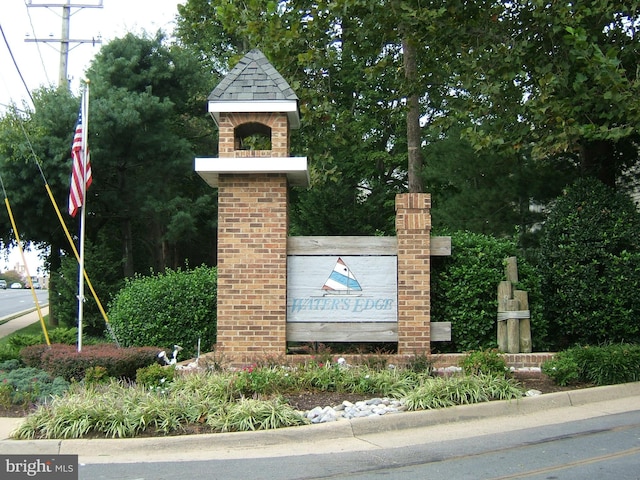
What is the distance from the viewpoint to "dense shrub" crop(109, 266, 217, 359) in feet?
38.4

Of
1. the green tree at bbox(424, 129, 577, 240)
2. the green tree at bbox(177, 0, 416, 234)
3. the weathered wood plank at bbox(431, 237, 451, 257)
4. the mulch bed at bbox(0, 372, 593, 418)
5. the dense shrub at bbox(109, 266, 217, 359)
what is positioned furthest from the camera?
the green tree at bbox(424, 129, 577, 240)

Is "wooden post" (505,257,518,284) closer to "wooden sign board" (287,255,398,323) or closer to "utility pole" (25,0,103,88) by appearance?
"wooden sign board" (287,255,398,323)

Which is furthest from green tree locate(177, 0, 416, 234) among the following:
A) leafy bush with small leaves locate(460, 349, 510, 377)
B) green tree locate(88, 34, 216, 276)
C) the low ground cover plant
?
the low ground cover plant

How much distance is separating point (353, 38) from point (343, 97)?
797cm

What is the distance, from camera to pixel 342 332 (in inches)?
406

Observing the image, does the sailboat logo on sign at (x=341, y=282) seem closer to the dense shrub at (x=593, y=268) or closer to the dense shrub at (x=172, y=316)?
the dense shrub at (x=172, y=316)

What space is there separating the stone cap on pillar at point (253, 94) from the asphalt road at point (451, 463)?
5483mm

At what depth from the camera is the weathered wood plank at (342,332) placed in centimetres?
1030

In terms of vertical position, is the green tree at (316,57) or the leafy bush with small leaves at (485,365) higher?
the green tree at (316,57)

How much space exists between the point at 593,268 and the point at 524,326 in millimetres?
1547

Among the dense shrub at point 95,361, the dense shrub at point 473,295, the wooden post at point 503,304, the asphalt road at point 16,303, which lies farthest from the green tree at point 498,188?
the asphalt road at point 16,303

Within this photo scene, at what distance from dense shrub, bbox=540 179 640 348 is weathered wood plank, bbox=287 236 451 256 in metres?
2.95

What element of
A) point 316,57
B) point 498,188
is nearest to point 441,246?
point 498,188

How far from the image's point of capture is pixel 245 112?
10492 mm
